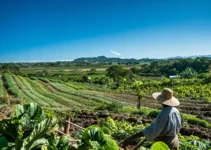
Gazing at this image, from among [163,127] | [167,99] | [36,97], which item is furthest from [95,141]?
[36,97]

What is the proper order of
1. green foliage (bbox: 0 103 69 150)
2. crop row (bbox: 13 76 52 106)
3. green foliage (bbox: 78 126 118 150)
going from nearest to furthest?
green foliage (bbox: 78 126 118 150), green foliage (bbox: 0 103 69 150), crop row (bbox: 13 76 52 106)

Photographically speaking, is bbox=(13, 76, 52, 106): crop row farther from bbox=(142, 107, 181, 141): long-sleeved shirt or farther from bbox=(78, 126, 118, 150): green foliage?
bbox=(78, 126, 118, 150): green foliage

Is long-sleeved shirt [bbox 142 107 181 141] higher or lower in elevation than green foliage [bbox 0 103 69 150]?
lower

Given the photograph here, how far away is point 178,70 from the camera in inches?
3044

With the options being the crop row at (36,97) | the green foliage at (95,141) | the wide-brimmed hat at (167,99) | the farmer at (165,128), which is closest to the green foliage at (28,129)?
the green foliage at (95,141)

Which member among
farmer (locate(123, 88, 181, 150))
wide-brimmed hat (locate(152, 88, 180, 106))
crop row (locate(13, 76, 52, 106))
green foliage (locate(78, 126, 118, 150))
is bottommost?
crop row (locate(13, 76, 52, 106))

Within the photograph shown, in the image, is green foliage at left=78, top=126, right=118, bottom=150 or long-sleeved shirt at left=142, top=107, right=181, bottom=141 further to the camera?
long-sleeved shirt at left=142, top=107, right=181, bottom=141

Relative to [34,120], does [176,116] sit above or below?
below

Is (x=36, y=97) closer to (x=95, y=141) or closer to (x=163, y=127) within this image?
(x=163, y=127)

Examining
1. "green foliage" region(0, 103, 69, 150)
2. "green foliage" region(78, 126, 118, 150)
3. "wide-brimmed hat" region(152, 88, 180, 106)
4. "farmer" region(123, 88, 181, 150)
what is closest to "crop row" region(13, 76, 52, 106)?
"wide-brimmed hat" region(152, 88, 180, 106)

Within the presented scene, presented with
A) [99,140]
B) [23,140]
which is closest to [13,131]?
[23,140]

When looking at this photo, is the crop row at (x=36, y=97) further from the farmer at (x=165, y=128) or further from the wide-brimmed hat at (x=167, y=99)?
the farmer at (x=165, y=128)

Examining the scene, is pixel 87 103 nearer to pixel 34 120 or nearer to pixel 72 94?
pixel 72 94

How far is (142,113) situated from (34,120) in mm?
15313
